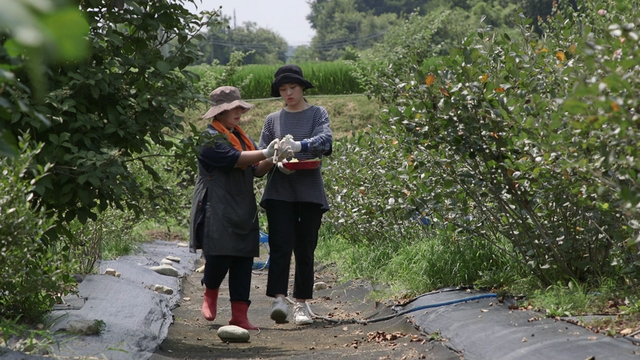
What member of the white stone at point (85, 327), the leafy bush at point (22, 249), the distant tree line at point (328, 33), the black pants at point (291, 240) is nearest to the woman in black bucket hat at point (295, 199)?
the black pants at point (291, 240)

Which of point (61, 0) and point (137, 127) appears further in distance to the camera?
point (137, 127)

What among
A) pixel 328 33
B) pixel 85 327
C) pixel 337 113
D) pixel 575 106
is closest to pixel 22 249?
pixel 85 327

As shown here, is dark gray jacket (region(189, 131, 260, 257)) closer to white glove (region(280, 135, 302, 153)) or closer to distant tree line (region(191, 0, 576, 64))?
white glove (region(280, 135, 302, 153))

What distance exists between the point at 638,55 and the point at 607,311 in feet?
5.58

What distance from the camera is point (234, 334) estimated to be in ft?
15.0

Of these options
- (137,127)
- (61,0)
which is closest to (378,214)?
(137,127)

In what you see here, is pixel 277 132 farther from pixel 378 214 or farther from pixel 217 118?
pixel 378 214

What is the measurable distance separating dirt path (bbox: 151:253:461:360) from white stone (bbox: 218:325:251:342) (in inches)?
1.4

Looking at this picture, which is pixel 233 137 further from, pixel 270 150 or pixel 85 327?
pixel 85 327

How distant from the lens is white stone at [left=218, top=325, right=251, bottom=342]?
4571 mm

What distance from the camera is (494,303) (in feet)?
14.0

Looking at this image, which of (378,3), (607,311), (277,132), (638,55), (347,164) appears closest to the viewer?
(638,55)

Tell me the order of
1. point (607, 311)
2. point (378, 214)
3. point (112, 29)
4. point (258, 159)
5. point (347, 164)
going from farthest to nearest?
point (347, 164), point (378, 214), point (258, 159), point (112, 29), point (607, 311)

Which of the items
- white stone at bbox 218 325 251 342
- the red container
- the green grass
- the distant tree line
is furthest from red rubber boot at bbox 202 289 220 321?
the distant tree line
